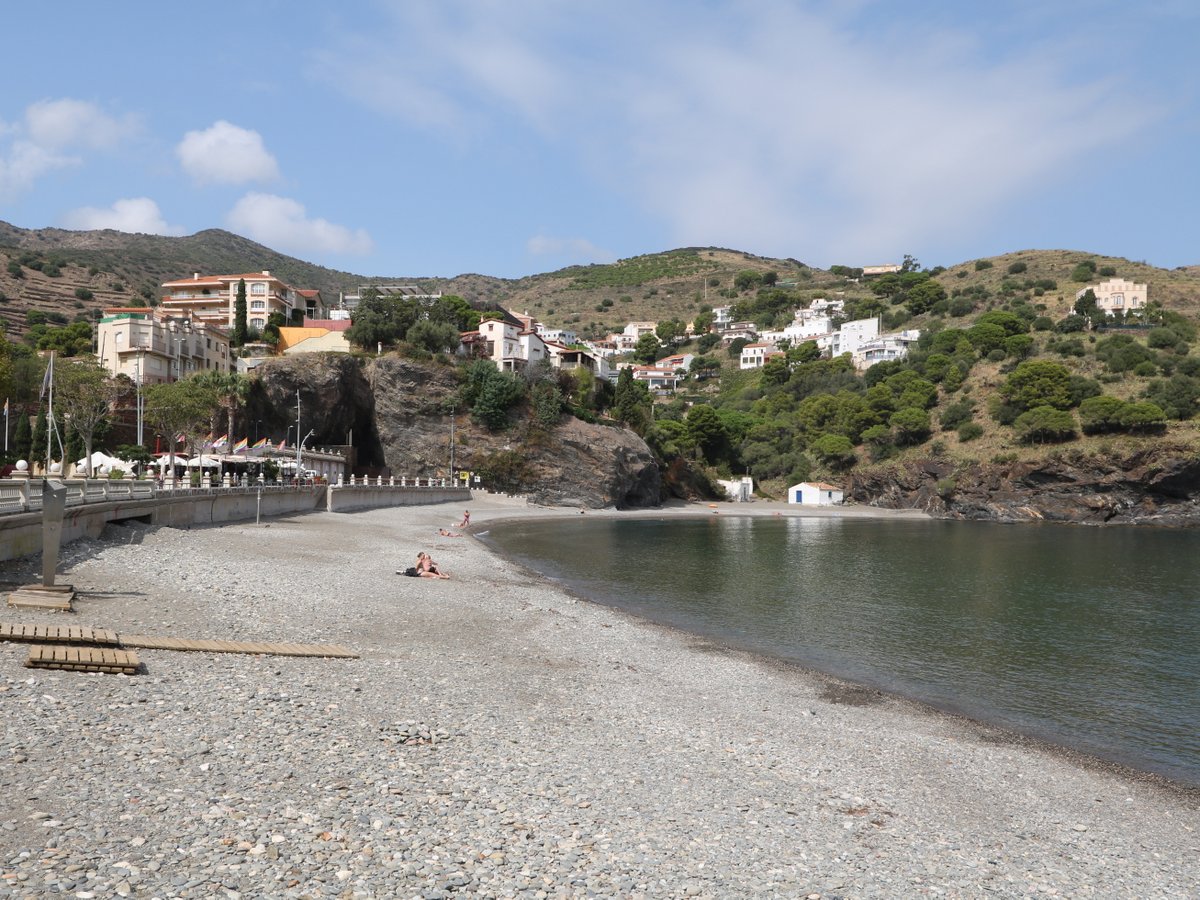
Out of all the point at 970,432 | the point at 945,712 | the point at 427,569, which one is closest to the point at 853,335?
the point at 970,432

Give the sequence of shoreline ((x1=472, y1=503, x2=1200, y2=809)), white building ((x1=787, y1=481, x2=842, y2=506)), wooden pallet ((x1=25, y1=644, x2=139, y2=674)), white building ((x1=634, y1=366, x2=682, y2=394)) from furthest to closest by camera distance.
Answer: white building ((x1=634, y1=366, x2=682, y2=394)) < white building ((x1=787, y1=481, x2=842, y2=506)) < shoreline ((x1=472, y1=503, x2=1200, y2=809)) < wooden pallet ((x1=25, y1=644, x2=139, y2=674))

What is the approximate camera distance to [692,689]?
594 inches

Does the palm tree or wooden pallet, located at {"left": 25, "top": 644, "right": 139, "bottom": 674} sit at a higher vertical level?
the palm tree

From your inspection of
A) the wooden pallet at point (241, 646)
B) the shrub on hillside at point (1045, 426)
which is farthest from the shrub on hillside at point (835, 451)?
the wooden pallet at point (241, 646)

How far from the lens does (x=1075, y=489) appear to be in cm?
9100

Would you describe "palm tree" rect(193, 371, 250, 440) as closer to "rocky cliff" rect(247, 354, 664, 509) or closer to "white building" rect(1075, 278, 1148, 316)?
"rocky cliff" rect(247, 354, 664, 509)

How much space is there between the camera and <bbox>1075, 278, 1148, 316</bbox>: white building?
139125 mm

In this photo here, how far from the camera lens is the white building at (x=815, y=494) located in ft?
349

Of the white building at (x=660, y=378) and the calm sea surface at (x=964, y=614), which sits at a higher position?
the white building at (x=660, y=378)

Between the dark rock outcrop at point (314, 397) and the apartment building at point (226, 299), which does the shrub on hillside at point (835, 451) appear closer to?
the dark rock outcrop at point (314, 397)

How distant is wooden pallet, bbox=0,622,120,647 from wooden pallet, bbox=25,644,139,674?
269 mm

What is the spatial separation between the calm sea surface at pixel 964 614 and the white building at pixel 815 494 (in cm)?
4962

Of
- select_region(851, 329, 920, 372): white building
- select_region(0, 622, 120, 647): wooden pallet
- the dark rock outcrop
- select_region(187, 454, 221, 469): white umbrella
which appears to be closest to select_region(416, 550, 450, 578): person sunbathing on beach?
select_region(0, 622, 120, 647): wooden pallet

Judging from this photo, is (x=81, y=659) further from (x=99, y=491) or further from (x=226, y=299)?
(x=226, y=299)
